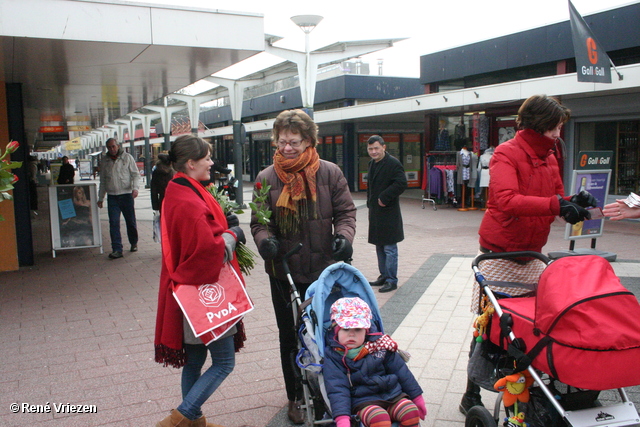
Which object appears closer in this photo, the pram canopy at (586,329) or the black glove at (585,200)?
the pram canopy at (586,329)

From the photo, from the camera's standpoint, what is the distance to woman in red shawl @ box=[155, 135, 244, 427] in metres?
2.94

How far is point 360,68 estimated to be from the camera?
27484 millimetres

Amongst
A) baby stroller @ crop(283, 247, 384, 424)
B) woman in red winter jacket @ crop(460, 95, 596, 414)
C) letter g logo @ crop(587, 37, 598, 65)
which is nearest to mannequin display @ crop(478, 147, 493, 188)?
letter g logo @ crop(587, 37, 598, 65)

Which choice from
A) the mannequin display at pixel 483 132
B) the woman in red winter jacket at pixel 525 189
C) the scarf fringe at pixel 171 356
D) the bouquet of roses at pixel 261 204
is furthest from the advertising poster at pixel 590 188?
the mannequin display at pixel 483 132

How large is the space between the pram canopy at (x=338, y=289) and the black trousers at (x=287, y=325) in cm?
34

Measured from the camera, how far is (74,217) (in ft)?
32.4

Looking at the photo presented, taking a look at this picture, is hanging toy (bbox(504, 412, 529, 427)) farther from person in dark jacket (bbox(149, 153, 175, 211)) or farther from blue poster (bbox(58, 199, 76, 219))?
blue poster (bbox(58, 199, 76, 219))

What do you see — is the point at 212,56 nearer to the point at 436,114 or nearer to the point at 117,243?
the point at 117,243

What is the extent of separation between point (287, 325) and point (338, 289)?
0.59 metres

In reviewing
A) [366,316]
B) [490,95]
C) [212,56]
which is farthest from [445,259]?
[490,95]

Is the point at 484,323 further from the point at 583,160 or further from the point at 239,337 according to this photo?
the point at 583,160

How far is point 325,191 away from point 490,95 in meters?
12.3

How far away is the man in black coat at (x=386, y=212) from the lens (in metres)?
6.88

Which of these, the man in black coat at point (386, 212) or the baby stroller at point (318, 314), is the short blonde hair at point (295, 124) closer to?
the baby stroller at point (318, 314)
